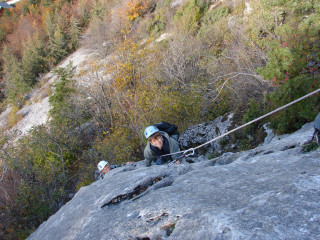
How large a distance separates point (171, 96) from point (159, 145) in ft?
25.6

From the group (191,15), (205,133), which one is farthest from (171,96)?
(191,15)

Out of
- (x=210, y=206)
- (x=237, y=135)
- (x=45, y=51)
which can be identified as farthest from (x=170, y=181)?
(x=45, y=51)

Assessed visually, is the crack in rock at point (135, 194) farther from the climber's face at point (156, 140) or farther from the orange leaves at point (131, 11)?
the orange leaves at point (131, 11)

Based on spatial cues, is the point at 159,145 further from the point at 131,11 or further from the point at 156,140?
the point at 131,11

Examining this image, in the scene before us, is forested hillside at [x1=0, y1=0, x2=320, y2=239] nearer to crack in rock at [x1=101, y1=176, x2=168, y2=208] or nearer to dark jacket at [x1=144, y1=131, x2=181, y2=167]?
dark jacket at [x1=144, y1=131, x2=181, y2=167]

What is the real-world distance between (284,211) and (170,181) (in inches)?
69.1

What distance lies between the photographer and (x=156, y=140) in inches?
164

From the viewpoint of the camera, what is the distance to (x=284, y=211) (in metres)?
1.64

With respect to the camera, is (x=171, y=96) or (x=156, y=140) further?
(x=171, y=96)

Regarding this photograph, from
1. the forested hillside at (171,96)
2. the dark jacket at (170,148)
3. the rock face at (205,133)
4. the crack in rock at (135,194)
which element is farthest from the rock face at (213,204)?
the rock face at (205,133)

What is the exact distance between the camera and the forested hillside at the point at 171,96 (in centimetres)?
598

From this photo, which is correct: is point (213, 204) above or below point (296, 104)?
above

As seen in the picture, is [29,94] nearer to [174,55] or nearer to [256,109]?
[174,55]

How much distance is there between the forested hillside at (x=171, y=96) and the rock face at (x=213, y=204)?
3127 mm
